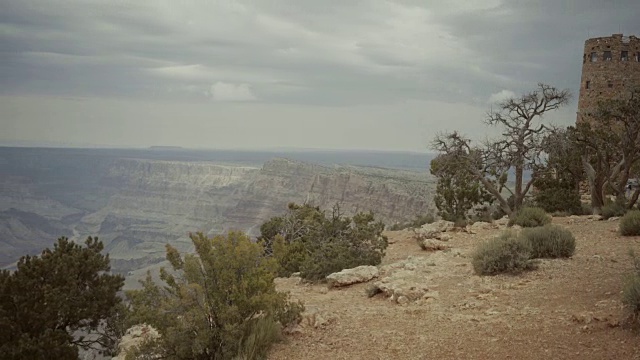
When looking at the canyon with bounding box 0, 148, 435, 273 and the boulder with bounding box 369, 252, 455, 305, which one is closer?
the boulder with bounding box 369, 252, 455, 305

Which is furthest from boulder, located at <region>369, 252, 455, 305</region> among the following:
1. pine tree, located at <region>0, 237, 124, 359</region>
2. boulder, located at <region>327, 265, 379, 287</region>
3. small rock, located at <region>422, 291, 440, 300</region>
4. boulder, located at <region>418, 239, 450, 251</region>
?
pine tree, located at <region>0, 237, 124, 359</region>

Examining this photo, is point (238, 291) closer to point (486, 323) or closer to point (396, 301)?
point (396, 301)

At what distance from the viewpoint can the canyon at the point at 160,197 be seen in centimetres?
6731

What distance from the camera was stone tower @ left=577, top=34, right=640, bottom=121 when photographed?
1109 inches

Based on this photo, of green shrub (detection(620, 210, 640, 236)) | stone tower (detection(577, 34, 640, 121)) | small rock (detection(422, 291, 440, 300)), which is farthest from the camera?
stone tower (detection(577, 34, 640, 121))

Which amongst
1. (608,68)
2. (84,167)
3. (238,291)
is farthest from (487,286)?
(84,167)

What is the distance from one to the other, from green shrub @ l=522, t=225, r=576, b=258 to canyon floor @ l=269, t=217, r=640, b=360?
14.1 inches

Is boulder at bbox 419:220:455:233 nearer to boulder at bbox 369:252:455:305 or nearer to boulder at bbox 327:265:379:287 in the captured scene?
boulder at bbox 369:252:455:305

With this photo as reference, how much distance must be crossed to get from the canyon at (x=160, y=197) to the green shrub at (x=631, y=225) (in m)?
29.2

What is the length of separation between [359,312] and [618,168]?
15109mm

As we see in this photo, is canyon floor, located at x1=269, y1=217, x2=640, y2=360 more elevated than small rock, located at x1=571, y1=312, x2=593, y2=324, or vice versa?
small rock, located at x1=571, y1=312, x2=593, y2=324

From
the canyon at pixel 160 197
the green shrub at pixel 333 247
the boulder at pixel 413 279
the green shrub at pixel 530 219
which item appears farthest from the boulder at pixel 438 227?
the canyon at pixel 160 197

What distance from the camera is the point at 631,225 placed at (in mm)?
11625

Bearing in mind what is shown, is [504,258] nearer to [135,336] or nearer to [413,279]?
[413,279]
